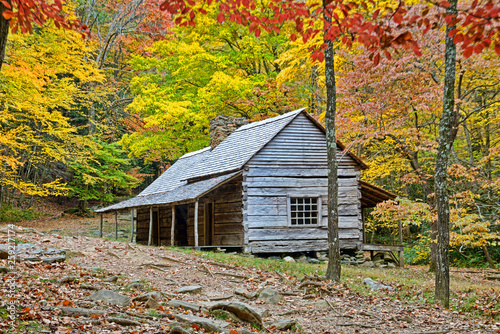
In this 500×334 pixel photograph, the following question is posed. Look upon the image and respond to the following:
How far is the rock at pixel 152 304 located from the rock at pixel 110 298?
33cm

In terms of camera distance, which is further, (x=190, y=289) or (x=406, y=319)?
(x=190, y=289)

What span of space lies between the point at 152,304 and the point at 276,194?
10254 millimetres

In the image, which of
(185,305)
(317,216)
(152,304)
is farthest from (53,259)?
(317,216)

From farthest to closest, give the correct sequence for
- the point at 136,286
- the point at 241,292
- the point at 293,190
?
1. the point at 293,190
2. the point at 241,292
3. the point at 136,286

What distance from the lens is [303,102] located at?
25266mm

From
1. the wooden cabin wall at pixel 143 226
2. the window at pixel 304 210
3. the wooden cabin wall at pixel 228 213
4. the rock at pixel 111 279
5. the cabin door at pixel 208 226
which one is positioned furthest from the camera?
the wooden cabin wall at pixel 143 226

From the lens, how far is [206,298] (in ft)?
28.6

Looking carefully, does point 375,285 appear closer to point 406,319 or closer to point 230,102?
point 406,319

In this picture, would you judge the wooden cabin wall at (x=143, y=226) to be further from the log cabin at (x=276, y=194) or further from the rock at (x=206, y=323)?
the rock at (x=206, y=323)

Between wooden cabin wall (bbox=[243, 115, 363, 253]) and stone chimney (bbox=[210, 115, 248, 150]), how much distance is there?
5.37 meters

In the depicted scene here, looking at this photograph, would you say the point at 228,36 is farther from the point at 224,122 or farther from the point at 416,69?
the point at 416,69

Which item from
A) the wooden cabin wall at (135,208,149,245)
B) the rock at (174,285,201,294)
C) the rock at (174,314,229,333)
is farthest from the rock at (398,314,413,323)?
the wooden cabin wall at (135,208,149,245)

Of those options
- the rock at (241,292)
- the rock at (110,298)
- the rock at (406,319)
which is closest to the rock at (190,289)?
the rock at (241,292)

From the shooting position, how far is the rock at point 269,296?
914 centimetres
